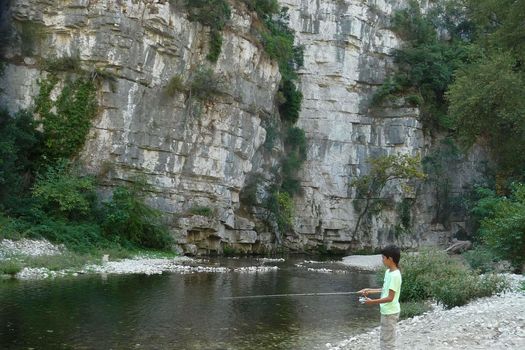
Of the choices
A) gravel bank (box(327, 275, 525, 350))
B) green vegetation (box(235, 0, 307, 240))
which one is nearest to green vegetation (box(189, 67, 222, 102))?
green vegetation (box(235, 0, 307, 240))

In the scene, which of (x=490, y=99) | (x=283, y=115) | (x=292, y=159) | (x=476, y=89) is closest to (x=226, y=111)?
(x=292, y=159)

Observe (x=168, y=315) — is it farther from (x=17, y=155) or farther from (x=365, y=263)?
(x=365, y=263)

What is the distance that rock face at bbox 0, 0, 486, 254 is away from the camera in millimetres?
27766

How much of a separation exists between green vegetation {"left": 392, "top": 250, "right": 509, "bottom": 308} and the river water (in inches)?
57.2

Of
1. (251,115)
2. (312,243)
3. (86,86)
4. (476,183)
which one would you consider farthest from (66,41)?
(476,183)

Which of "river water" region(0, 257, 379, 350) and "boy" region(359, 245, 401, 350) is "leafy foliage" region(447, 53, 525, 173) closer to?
"river water" region(0, 257, 379, 350)

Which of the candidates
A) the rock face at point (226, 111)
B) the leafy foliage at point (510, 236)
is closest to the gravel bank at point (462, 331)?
the leafy foliage at point (510, 236)

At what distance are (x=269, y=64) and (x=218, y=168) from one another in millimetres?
7639

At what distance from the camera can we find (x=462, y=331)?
392 inches

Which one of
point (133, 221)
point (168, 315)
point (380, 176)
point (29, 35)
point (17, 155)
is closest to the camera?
point (168, 315)

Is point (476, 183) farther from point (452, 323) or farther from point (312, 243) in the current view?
point (452, 323)

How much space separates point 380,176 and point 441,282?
26.5 m

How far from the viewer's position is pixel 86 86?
2784cm

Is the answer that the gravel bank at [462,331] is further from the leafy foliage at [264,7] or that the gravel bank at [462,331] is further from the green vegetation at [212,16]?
the leafy foliage at [264,7]
